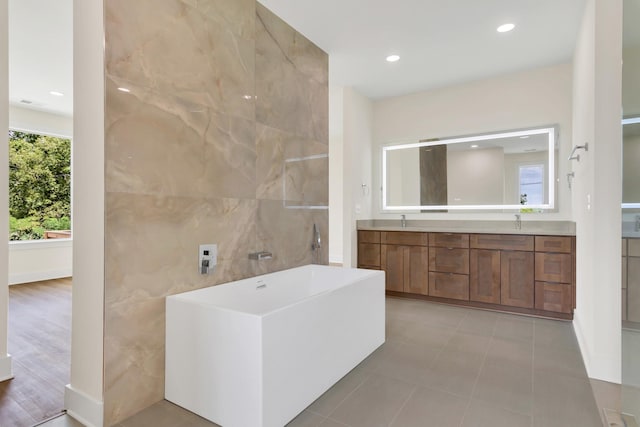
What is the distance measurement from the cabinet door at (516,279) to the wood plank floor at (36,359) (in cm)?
374

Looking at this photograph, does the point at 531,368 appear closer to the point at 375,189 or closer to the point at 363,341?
the point at 363,341

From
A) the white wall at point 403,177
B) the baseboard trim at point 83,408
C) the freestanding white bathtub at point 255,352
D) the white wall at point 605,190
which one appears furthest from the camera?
the white wall at point 403,177

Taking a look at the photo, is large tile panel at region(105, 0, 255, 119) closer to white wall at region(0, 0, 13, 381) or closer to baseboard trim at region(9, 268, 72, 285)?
white wall at region(0, 0, 13, 381)

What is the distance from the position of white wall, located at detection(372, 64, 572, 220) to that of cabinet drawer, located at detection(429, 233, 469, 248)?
1.77 feet

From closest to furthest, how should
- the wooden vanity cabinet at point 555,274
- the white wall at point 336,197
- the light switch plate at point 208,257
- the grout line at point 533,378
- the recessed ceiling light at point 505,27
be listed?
the grout line at point 533,378
the light switch plate at point 208,257
the recessed ceiling light at point 505,27
the wooden vanity cabinet at point 555,274
the white wall at point 336,197

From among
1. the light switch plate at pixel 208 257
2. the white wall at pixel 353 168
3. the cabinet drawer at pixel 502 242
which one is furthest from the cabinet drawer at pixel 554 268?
the light switch plate at pixel 208 257

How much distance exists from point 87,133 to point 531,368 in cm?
308

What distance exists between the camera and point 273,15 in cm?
281

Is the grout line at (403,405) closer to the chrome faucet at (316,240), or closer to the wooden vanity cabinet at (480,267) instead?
the chrome faucet at (316,240)

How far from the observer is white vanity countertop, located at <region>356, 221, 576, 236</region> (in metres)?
3.48

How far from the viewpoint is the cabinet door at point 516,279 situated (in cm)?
337

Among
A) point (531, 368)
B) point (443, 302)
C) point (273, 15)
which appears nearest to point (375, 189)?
point (443, 302)

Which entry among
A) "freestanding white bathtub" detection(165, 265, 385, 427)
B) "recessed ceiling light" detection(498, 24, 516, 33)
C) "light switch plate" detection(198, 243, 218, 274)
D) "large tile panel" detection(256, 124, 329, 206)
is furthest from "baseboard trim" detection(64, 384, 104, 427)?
"recessed ceiling light" detection(498, 24, 516, 33)

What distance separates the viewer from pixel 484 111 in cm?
402
